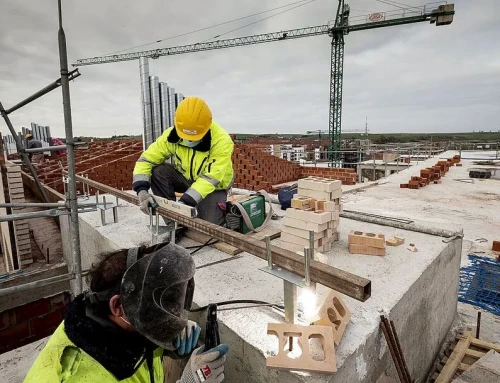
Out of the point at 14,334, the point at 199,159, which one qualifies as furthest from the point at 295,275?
the point at 14,334

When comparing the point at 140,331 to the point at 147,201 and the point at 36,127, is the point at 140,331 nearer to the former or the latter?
the point at 147,201

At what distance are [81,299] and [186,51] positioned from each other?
4810cm

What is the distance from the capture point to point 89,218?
176 inches

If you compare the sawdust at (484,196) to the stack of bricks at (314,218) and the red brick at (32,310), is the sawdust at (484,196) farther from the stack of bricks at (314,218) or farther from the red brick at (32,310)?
the red brick at (32,310)

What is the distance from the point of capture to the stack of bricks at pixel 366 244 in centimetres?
298

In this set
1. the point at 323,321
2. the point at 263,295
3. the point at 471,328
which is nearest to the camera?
the point at 323,321

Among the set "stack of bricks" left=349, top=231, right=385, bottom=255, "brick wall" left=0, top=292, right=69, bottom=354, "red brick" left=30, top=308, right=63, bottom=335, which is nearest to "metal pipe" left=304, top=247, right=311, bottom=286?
"stack of bricks" left=349, top=231, right=385, bottom=255

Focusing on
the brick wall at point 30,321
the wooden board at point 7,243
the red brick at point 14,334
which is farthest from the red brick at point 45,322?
the wooden board at point 7,243

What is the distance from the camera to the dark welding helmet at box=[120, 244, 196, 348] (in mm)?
1146

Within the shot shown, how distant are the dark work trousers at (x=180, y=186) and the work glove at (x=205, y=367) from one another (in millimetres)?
1981

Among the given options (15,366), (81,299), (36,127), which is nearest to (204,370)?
(81,299)

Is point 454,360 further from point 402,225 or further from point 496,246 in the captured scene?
point 496,246

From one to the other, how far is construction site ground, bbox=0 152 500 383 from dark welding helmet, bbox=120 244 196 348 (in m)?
0.78

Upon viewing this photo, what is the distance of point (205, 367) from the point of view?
1525mm
